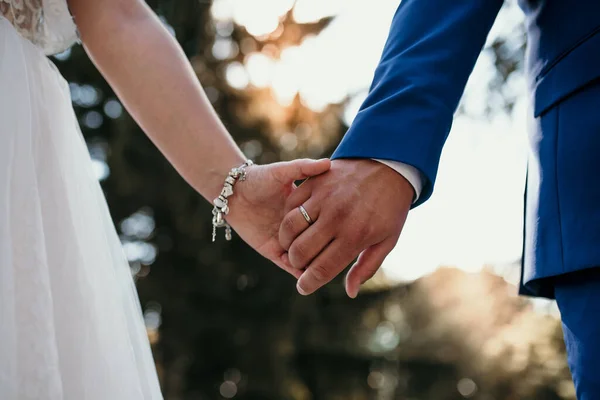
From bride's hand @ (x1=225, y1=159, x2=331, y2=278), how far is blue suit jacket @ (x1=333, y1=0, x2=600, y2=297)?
0.24 metres

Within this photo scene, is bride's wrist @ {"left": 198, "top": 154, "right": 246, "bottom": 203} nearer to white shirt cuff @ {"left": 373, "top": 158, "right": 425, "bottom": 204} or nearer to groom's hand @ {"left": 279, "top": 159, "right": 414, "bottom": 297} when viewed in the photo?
groom's hand @ {"left": 279, "top": 159, "right": 414, "bottom": 297}

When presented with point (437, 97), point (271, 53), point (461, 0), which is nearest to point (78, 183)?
point (437, 97)

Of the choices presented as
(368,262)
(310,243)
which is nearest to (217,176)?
(310,243)

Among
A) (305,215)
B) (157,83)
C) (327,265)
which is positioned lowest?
(327,265)

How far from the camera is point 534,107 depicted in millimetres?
1479

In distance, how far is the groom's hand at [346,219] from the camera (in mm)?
1618

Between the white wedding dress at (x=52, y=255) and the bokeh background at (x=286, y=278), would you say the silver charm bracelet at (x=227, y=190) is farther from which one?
the bokeh background at (x=286, y=278)

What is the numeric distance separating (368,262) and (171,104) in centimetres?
67

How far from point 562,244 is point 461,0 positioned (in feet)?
2.10

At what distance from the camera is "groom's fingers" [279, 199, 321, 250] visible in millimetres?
1704

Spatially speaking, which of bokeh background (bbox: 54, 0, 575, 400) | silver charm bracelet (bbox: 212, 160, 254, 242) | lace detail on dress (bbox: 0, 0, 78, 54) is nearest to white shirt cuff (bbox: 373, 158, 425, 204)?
silver charm bracelet (bbox: 212, 160, 254, 242)

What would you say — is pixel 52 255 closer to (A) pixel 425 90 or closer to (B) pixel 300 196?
(B) pixel 300 196

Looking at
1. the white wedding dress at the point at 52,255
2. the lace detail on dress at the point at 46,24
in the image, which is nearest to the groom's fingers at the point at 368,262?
the white wedding dress at the point at 52,255

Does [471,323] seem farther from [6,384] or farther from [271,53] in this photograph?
[6,384]
